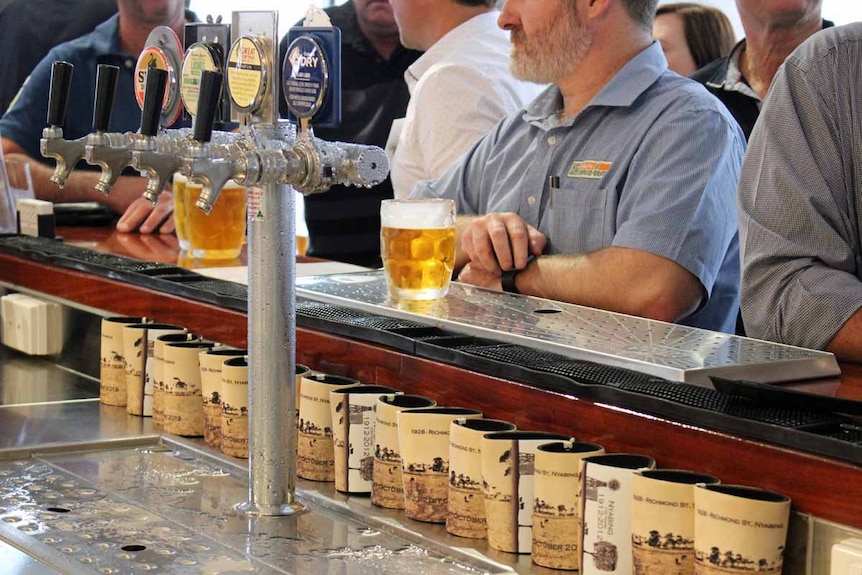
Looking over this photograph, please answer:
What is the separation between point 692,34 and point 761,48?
0.44 metres

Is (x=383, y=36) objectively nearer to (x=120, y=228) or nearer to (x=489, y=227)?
(x=120, y=228)

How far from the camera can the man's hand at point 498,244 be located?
2.50m

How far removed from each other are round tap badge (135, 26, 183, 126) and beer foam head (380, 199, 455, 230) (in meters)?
0.34

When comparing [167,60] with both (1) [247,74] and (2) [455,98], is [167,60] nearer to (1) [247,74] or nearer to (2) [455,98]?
(1) [247,74]

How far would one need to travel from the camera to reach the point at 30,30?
5.00m

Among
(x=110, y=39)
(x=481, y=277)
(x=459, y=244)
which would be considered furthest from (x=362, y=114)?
(x=481, y=277)

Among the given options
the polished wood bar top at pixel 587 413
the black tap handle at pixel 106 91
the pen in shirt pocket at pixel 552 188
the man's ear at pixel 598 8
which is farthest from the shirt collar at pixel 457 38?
the black tap handle at pixel 106 91

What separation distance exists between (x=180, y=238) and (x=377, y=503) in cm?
132

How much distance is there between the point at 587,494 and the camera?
124 cm

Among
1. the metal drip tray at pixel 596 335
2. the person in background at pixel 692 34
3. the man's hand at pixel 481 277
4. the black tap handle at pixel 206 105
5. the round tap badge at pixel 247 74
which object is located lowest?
the man's hand at pixel 481 277

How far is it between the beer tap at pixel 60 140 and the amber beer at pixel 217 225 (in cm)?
102

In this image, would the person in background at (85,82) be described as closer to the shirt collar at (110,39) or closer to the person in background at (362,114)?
the shirt collar at (110,39)

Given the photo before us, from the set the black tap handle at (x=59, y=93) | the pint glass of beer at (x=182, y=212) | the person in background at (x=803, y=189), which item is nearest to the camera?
the black tap handle at (x=59, y=93)

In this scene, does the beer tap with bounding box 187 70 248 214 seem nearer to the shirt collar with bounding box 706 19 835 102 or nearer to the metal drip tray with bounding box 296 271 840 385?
the metal drip tray with bounding box 296 271 840 385
